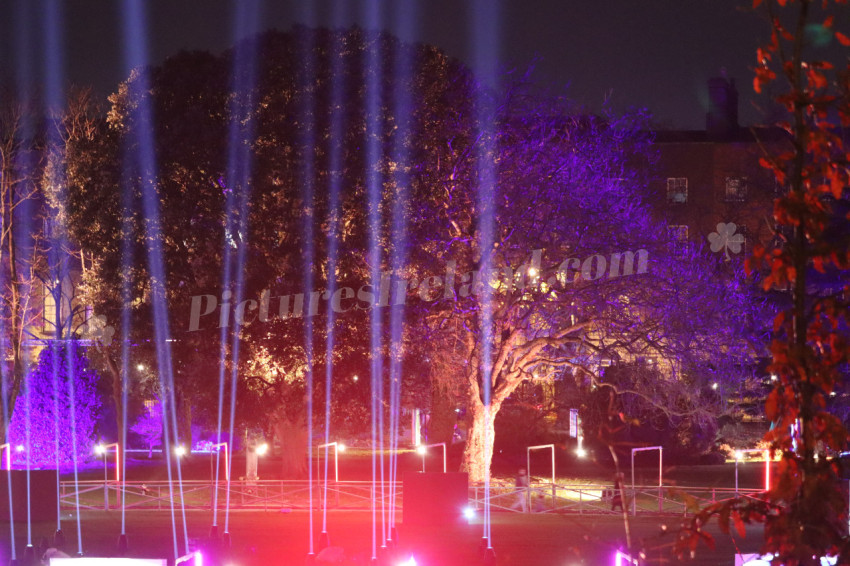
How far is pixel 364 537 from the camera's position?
21672mm

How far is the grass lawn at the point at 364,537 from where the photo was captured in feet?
62.6

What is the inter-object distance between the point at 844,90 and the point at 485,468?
80.6 ft

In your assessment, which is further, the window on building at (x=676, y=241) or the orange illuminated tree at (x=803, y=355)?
the window on building at (x=676, y=241)

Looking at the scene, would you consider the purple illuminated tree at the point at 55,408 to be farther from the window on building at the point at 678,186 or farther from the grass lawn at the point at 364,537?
the window on building at the point at 678,186

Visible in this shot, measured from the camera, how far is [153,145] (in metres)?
25.6

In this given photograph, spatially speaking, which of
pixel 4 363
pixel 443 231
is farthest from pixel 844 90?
pixel 4 363

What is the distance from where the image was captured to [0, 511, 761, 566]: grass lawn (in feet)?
62.6

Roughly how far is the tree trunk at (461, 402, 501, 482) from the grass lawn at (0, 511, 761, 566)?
10.4 ft

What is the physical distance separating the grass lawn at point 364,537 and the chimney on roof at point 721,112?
28310 millimetres

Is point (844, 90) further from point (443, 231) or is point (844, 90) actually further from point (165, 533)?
point (443, 231)

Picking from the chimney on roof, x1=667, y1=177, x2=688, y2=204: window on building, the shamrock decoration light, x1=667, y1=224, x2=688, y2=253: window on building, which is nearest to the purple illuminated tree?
x1=667, y1=224, x2=688, y2=253: window on building

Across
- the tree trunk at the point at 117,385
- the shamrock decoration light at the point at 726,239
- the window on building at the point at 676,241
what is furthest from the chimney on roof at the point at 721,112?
the tree trunk at the point at 117,385

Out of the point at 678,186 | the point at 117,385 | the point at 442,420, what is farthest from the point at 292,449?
the point at 678,186

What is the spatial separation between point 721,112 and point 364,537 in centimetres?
3406
